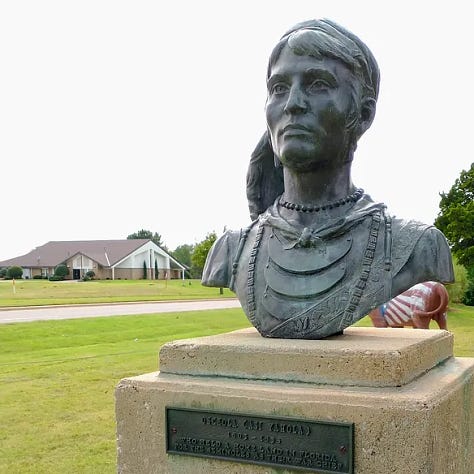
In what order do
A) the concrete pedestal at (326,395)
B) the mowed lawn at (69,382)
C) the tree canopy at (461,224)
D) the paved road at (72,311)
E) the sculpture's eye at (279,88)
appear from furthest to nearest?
the tree canopy at (461,224)
the paved road at (72,311)
the mowed lawn at (69,382)
the sculpture's eye at (279,88)
the concrete pedestal at (326,395)

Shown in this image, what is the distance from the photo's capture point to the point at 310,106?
11.3 ft

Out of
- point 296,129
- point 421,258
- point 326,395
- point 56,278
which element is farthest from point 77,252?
point 326,395

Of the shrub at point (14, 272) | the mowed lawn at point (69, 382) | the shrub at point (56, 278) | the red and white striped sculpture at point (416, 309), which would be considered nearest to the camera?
the mowed lawn at point (69, 382)

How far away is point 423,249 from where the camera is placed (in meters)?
3.45

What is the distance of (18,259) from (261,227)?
71.1 m

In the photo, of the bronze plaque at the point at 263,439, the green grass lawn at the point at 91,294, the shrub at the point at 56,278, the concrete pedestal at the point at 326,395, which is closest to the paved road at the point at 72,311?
the green grass lawn at the point at 91,294

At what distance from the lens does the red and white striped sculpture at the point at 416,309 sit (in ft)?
33.6

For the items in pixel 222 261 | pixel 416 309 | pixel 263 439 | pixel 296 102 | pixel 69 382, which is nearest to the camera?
pixel 263 439

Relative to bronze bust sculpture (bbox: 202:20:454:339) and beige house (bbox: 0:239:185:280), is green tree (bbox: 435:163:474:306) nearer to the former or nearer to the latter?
bronze bust sculpture (bbox: 202:20:454:339)

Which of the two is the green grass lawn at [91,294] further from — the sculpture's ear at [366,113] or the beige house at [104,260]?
the sculpture's ear at [366,113]

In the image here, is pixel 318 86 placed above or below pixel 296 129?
above

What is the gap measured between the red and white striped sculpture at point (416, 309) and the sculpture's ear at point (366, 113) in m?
6.70

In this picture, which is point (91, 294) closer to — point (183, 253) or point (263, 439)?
point (263, 439)

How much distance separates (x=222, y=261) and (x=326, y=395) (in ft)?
4.17
